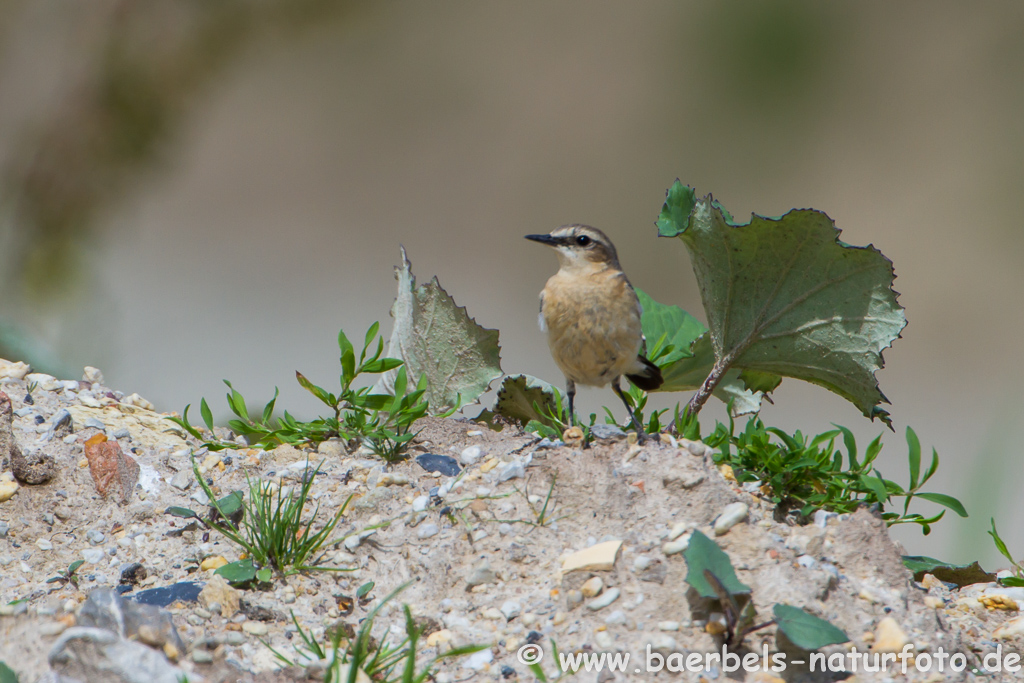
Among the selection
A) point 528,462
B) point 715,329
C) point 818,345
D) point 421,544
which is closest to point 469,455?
point 528,462

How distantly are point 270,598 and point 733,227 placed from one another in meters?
1.97

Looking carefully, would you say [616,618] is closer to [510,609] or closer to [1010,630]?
[510,609]

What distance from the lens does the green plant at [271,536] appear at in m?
Answer: 2.44

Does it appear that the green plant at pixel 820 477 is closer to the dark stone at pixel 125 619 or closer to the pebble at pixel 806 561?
the pebble at pixel 806 561

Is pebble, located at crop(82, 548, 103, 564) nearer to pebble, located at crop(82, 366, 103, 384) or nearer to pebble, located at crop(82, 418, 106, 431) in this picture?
pebble, located at crop(82, 418, 106, 431)

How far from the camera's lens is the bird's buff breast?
3.39 m

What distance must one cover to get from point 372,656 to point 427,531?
1.66 ft

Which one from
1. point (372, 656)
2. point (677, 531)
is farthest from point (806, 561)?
point (372, 656)

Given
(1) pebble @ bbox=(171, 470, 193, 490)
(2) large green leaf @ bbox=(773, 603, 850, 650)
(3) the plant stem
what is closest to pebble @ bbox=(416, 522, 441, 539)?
(1) pebble @ bbox=(171, 470, 193, 490)

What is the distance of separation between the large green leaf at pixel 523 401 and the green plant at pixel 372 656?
58.6 inches

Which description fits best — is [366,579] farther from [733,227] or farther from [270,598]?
[733,227]

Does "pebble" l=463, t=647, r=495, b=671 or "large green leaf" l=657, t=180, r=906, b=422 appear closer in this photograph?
"pebble" l=463, t=647, r=495, b=671

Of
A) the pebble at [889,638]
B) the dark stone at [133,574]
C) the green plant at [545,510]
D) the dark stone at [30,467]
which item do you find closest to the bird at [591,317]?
the green plant at [545,510]

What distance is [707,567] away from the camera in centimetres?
208
